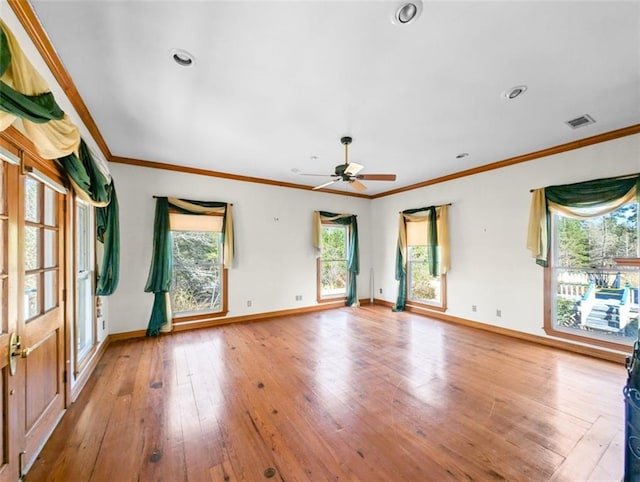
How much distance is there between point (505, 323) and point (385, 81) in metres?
4.23

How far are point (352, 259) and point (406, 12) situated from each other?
5154mm

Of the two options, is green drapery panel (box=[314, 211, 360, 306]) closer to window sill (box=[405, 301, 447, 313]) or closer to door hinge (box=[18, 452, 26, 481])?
window sill (box=[405, 301, 447, 313])

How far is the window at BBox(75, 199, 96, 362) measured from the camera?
9.96 feet

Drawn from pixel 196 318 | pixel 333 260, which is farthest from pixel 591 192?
pixel 196 318

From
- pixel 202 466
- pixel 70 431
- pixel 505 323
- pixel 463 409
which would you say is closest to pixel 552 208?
pixel 505 323

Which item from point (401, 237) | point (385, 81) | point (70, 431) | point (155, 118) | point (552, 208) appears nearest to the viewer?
point (70, 431)

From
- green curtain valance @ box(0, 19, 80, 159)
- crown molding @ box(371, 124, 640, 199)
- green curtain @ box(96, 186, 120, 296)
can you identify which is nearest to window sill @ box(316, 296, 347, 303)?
crown molding @ box(371, 124, 640, 199)

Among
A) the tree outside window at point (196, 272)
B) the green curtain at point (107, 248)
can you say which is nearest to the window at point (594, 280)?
the tree outside window at point (196, 272)

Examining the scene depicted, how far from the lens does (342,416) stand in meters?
2.28

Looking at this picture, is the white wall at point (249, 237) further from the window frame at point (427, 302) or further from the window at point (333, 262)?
the window frame at point (427, 302)

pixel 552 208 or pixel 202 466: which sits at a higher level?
pixel 552 208

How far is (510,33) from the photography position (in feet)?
5.91

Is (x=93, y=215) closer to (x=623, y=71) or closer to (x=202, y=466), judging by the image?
(x=202, y=466)

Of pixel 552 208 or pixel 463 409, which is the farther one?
pixel 552 208
